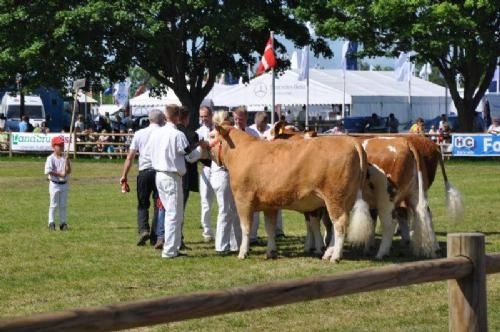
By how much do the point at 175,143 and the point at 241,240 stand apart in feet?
6.20

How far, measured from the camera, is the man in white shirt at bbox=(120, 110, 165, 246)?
14617 millimetres

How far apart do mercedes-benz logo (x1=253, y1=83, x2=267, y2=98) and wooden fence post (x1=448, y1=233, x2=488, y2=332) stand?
41.5 m

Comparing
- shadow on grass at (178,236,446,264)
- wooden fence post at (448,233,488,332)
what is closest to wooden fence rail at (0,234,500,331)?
wooden fence post at (448,233,488,332)

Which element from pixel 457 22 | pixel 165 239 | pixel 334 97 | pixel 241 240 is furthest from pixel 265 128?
pixel 334 97

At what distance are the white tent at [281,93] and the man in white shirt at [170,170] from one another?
33841 mm

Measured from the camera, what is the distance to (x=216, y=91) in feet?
178

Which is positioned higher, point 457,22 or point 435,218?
point 457,22

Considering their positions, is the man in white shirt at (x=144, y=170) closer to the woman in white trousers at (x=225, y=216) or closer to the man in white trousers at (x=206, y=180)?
the man in white trousers at (x=206, y=180)

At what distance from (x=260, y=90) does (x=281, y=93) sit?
3.39 feet

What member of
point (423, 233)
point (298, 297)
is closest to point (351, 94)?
point (423, 233)

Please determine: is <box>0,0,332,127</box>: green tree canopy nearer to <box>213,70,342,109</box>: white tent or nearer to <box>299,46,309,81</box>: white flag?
<box>299,46,309,81</box>: white flag

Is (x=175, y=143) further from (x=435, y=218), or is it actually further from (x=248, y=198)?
(x=435, y=218)

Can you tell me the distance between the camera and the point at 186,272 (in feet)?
40.5

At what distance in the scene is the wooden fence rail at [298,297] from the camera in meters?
4.66
